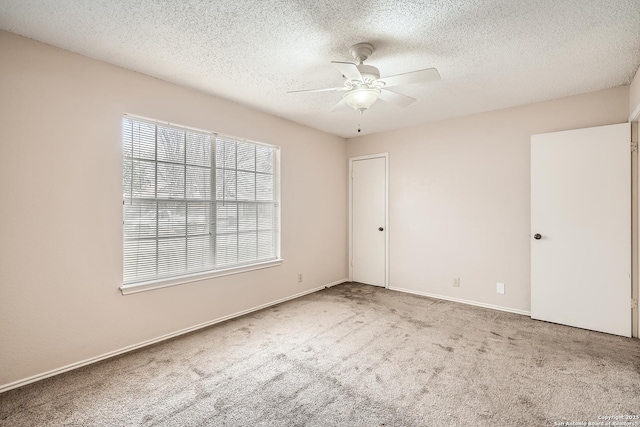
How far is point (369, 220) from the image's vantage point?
16.6 feet

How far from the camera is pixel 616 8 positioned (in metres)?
1.87

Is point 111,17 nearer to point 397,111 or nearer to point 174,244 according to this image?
point 174,244

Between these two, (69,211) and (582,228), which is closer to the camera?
(69,211)

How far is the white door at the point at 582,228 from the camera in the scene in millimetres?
2986

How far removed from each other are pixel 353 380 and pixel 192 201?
2305 mm

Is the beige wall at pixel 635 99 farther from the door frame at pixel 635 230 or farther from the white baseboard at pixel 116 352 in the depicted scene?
the white baseboard at pixel 116 352

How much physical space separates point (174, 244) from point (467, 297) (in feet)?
12.1

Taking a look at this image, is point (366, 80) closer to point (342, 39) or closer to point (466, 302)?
point (342, 39)

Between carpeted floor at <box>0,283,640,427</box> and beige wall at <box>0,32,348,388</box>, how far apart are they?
26 centimetres

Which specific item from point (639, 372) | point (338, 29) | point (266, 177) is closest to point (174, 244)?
point (266, 177)

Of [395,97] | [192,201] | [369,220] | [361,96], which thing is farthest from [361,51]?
[369,220]

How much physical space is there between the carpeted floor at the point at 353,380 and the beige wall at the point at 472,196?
2.60ft

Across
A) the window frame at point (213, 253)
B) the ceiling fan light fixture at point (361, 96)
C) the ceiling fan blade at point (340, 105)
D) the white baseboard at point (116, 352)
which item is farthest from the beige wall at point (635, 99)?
the white baseboard at point (116, 352)

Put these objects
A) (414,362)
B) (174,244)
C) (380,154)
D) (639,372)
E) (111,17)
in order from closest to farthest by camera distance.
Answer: (111,17)
(639,372)
(414,362)
(174,244)
(380,154)
